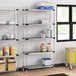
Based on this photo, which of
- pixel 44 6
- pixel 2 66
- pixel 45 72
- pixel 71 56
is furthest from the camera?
pixel 71 56

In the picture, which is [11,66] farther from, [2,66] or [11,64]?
[2,66]

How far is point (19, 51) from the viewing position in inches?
210

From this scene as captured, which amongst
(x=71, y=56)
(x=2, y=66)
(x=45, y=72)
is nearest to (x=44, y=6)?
(x=71, y=56)

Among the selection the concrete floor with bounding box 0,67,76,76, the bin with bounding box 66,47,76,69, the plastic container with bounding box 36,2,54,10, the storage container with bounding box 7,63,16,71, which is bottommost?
the concrete floor with bounding box 0,67,76,76

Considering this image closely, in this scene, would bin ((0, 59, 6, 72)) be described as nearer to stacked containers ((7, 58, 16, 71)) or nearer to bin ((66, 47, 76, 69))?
stacked containers ((7, 58, 16, 71))

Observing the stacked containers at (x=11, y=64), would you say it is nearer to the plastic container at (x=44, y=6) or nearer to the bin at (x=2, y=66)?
the bin at (x=2, y=66)

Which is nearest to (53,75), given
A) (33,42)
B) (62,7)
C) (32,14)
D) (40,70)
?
(40,70)

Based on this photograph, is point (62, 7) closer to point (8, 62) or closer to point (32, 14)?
point (32, 14)

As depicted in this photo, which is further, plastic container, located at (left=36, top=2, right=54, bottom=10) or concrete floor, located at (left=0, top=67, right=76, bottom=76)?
plastic container, located at (left=36, top=2, right=54, bottom=10)

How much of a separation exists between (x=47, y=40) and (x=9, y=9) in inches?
57.6

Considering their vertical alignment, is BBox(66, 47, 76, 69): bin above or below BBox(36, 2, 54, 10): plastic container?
below

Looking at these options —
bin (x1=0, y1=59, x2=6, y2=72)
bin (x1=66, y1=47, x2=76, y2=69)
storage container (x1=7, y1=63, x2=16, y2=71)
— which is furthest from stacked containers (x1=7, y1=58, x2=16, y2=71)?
bin (x1=66, y1=47, x2=76, y2=69)

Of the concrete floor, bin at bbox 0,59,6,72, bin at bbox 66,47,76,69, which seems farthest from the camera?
bin at bbox 66,47,76,69

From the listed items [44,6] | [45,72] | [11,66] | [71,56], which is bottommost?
[45,72]
